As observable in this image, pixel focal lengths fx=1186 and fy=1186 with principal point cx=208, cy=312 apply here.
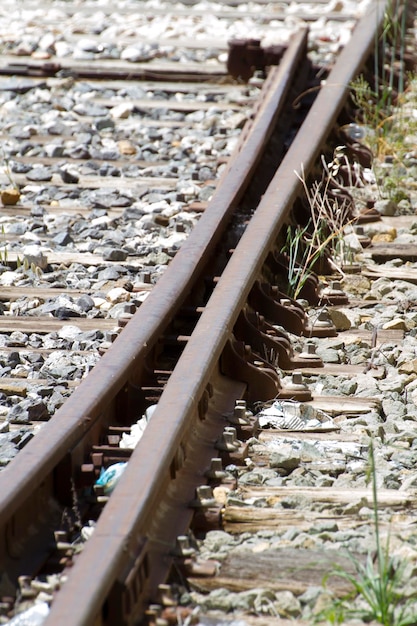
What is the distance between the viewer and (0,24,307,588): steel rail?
2.95 m

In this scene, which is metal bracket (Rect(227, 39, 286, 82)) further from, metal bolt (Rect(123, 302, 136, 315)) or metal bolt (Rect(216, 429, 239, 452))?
metal bolt (Rect(216, 429, 239, 452))

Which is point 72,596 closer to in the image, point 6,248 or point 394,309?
point 394,309

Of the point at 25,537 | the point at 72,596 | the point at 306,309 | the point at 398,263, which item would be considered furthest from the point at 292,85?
the point at 72,596

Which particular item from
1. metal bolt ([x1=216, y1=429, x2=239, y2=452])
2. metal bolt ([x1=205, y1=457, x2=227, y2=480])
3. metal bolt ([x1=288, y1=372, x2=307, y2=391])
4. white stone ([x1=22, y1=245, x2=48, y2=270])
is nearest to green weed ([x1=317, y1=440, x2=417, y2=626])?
metal bolt ([x1=205, y1=457, x2=227, y2=480])

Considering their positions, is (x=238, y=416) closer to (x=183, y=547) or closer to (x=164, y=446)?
(x=164, y=446)

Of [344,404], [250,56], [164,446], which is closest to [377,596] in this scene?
[164,446]

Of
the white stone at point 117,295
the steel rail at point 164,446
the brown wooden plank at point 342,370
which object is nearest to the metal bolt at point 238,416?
the steel rail at point 164,446

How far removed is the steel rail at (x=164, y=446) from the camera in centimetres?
249

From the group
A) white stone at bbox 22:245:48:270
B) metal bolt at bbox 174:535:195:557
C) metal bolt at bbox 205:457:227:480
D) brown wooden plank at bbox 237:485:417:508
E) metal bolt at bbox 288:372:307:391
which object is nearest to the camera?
metal bolt at bbox 174:535:195:557

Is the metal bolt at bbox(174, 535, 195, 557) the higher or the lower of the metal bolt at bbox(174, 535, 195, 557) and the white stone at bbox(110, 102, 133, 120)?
the higher

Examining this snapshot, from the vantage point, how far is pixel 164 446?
3096 mm

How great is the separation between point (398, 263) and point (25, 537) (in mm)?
2895

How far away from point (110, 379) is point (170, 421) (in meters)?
0.41

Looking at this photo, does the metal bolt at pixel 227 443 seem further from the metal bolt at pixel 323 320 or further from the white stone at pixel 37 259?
the white stone at pixel 37 259
